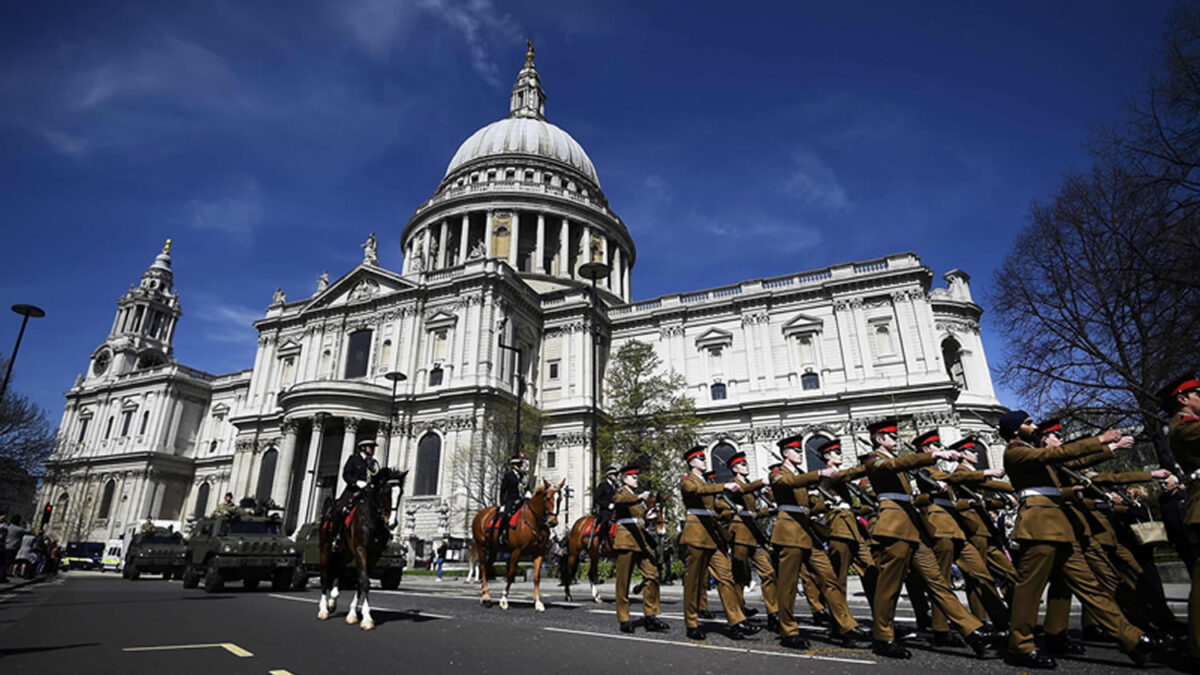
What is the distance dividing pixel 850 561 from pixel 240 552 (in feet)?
50.1

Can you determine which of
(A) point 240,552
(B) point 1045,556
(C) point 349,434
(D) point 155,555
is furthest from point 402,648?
(C) point 349,434

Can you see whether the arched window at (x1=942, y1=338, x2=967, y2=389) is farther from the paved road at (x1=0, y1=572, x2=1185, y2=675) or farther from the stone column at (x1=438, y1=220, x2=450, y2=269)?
the stone column at (x1=438, y1=220, x2=450, y2=269)

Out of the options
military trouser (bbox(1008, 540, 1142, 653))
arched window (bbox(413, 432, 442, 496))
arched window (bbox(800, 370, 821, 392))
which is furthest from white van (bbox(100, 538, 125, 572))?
military trouser (bbox(1008, 540, 1142, 653))

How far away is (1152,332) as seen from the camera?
56.9 ft

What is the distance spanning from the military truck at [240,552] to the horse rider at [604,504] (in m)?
9.38

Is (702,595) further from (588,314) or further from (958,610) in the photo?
(588,314)

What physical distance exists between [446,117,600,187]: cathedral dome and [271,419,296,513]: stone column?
36.3 meters

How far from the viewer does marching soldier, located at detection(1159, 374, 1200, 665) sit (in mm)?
4793

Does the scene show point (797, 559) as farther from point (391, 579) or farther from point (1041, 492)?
point (391, 579)

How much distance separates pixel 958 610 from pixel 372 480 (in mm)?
7820

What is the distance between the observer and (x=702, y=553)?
25.4 feet

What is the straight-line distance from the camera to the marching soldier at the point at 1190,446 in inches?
189

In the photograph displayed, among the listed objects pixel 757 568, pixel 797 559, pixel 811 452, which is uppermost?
pixel 811 452

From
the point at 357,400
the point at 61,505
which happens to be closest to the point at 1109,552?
the point at 357,400
